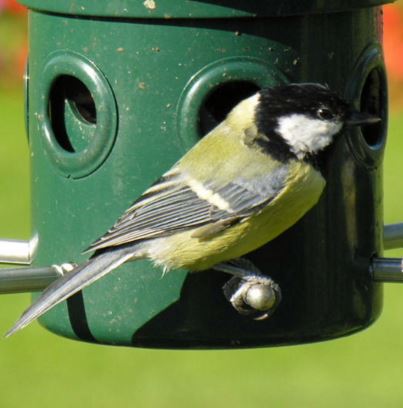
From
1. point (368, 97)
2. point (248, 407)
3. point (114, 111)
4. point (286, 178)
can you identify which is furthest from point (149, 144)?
point (248, 407)

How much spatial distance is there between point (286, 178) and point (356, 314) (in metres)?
0.61

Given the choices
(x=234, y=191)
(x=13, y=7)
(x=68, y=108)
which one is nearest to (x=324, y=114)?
(x=234, y=191)

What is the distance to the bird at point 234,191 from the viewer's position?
4.56m

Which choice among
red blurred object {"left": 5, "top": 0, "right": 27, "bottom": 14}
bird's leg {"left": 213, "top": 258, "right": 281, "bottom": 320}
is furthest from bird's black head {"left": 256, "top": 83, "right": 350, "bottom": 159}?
red blurred object {"left": 5, "top": 0, "right": 27, "bottom": 14}

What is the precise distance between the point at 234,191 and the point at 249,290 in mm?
314

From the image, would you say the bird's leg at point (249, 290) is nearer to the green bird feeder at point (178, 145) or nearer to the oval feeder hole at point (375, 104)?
the green bird feeder at point (178, 145)

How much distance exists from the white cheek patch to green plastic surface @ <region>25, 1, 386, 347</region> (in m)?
0.18

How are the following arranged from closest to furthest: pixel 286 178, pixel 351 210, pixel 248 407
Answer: pixel 286 178
pixel 351 210
pixel 248 407

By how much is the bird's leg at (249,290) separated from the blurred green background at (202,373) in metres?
4.20

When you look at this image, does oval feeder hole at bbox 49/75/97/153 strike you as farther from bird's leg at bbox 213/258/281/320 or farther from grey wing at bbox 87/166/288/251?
bird's leg at bbox 213/258/281/320

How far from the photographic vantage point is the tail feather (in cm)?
448

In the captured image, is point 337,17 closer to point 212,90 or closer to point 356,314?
point 212,90

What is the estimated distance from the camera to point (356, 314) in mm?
4945

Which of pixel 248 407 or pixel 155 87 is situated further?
pixel 248 407
